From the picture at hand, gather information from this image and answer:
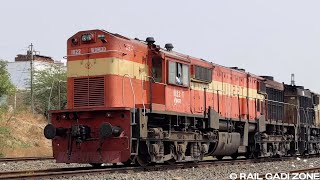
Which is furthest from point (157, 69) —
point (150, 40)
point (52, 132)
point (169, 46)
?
point (52, 132)

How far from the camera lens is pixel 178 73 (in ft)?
51.2

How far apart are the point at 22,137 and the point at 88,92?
746 inches

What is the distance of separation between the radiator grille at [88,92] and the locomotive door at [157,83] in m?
1.60

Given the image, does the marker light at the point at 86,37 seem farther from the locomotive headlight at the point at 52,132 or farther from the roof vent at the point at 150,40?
the locomotive headlight at the point at 52,132

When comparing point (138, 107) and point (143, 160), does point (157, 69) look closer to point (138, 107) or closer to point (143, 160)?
point (138, 107)

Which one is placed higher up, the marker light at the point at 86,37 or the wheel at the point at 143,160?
the marker light at the point at 86,37

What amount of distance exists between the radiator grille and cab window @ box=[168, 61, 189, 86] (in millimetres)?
2417

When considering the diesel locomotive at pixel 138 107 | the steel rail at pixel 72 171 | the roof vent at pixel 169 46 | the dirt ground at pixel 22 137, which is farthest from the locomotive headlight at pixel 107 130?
the dirt ground at pixel 22 137

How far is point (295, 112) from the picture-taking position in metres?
24.9

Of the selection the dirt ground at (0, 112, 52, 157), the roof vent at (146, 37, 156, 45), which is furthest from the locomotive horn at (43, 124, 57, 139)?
the dirt ground at (0, 112, 52, 157)

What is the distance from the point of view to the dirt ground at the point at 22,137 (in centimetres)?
2738

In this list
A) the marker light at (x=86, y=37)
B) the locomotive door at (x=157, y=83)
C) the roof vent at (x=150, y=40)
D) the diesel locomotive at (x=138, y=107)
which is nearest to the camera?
the diesel locomotive at (x=138, y=107)

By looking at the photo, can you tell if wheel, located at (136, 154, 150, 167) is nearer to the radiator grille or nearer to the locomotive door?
the locomotive door

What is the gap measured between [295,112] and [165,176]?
46.8ft
